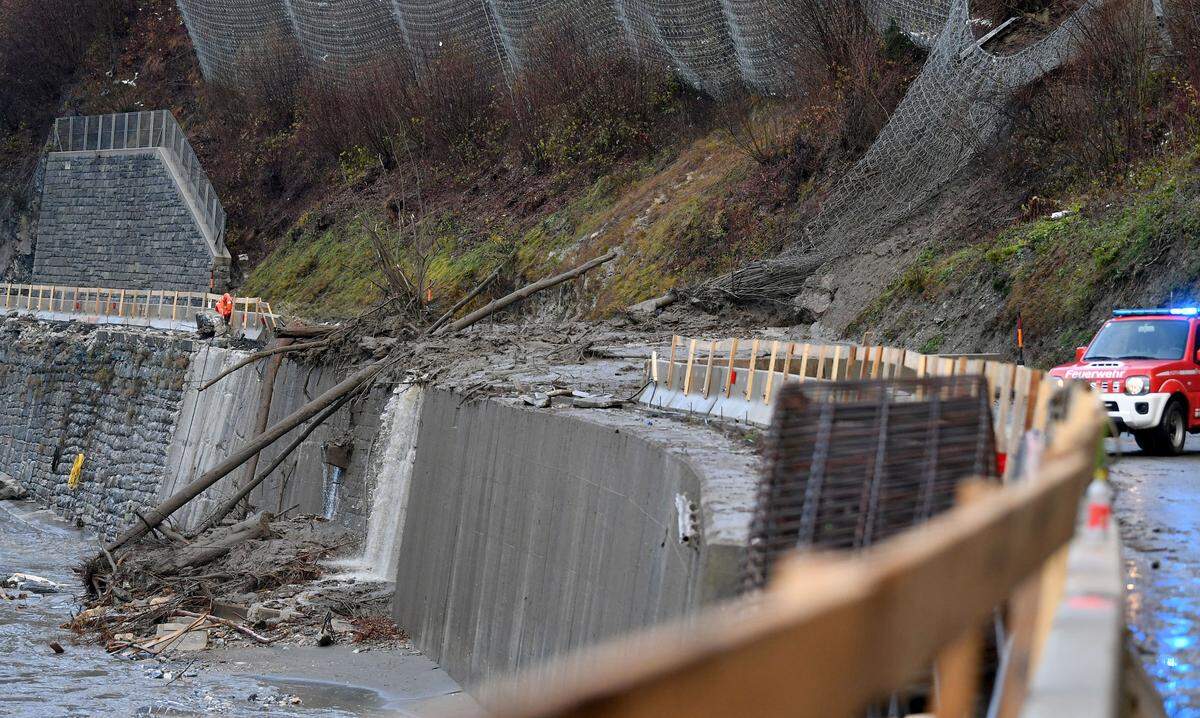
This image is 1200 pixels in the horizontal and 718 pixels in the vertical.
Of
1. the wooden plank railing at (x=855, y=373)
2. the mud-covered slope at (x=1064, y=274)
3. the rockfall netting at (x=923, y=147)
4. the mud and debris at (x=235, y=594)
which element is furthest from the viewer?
the rockfall netting at (x=923, y=147)

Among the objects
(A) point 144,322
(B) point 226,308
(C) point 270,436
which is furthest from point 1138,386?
(A) point 144,322

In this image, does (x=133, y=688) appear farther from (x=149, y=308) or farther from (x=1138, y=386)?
(x=149, y=308)

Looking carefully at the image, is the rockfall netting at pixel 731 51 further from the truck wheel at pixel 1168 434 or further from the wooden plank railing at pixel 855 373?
the truck wheel at pixel 1168 434

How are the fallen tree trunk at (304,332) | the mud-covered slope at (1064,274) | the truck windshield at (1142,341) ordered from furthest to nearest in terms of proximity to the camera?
the fallen tree trunk at (304,332) → the mud-covered slope at (1064,274) → the truck windshield at (1142,341)

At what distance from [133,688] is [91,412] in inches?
907

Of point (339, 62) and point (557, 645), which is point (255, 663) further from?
point (339, 62)

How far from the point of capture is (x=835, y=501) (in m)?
6.21

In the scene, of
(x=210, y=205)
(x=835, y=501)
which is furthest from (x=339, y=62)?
(x=835, y=501)

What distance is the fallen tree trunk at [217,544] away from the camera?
2245cm

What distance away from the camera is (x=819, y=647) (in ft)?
7.58

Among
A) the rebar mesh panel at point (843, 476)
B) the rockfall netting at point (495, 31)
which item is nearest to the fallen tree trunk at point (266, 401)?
the rockfall netting at point (495, 31)

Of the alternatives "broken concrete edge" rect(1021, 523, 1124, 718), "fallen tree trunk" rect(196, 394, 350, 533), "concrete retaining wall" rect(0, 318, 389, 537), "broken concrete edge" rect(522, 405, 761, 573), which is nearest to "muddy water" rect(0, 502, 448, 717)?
"fallen tree trunk" rect(196, 394, 350, 533)

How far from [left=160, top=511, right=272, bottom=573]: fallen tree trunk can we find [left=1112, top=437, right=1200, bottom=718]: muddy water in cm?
1354

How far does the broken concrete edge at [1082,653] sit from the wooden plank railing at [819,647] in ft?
0.97
